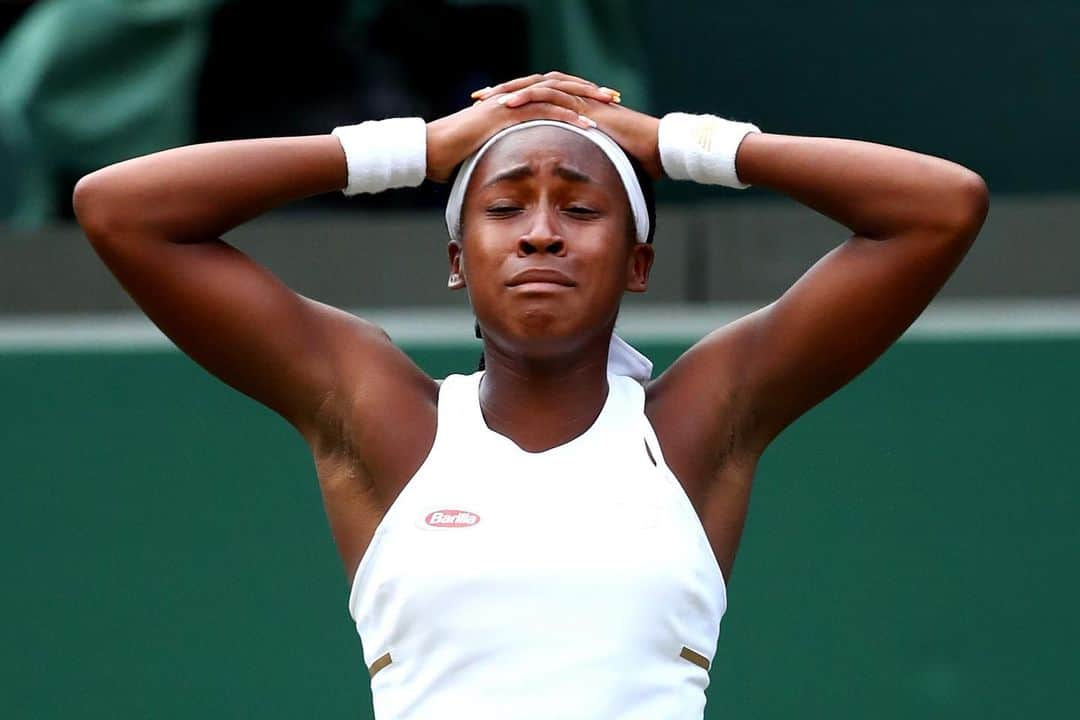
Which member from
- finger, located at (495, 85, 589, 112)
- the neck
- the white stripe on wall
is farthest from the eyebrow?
the white stripe on wall

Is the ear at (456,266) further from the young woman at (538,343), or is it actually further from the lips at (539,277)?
the lips at (539,277)

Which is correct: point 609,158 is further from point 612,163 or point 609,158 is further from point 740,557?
point 740,557

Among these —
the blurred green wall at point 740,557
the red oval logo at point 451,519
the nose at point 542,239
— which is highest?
the nose at point 542,239

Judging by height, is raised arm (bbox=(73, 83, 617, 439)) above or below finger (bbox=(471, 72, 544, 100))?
below

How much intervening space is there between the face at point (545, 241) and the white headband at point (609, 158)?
0.4 inches

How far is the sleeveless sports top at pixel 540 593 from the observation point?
2365 millimetres

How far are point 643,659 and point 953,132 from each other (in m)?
3.27

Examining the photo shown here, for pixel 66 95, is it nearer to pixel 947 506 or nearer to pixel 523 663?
pixel 947 506

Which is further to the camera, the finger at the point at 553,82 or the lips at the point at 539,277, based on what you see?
the finger at the point at 553,82

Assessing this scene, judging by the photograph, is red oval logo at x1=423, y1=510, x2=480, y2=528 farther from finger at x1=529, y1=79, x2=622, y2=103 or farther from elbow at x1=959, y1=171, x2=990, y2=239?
elbow at x1=959, y1=171, x2=990, y2=239

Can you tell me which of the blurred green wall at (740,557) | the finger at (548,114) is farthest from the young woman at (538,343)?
the blurred green wall at (740,557)

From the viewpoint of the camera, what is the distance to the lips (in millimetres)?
2428

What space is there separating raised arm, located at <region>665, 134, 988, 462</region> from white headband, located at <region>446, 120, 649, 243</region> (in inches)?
5.8

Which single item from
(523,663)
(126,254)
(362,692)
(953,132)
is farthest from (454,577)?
(953,132)
